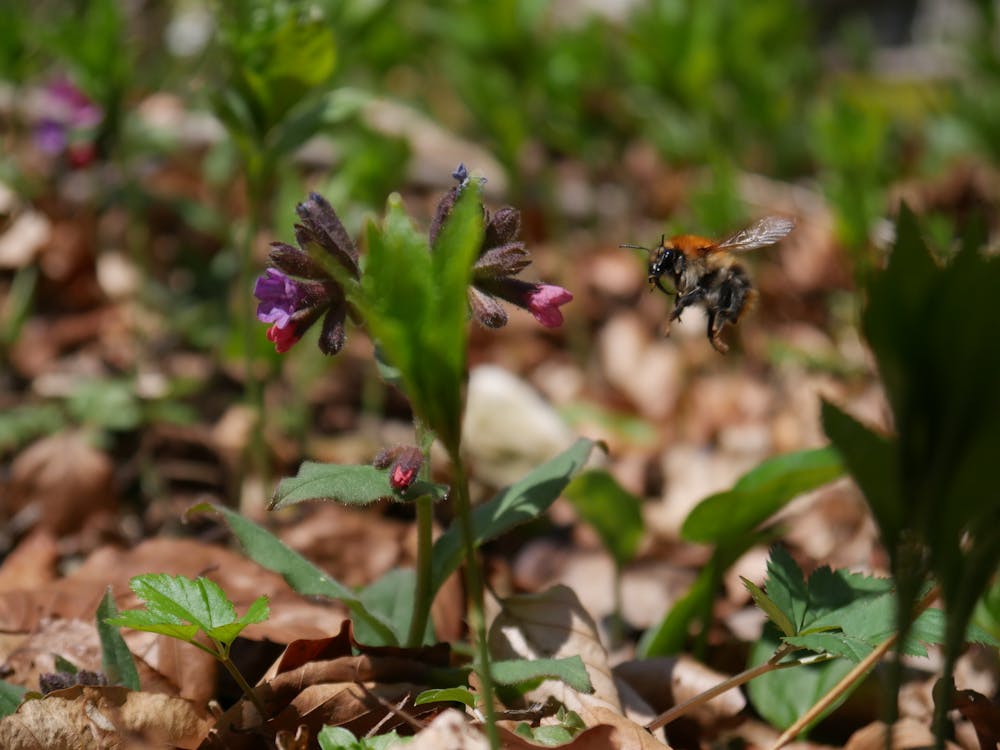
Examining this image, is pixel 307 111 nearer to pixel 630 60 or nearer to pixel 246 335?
pixel 246 335

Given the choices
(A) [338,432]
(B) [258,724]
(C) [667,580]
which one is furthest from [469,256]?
(A) [338,432]

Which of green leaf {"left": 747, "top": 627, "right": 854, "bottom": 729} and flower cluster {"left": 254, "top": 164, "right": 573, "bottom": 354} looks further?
green leaf {"left": 747, "top": 627, "right": 854, "bottom": 729}

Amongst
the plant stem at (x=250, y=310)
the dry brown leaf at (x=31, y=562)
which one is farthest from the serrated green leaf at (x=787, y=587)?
the dry brown leaf at (x=31, y=562)

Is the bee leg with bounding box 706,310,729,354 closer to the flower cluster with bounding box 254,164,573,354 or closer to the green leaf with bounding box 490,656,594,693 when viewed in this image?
the flower cluster with bounding box 254,164,573,354

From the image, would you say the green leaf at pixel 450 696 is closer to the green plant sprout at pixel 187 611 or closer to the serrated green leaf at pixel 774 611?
the green plant sprout at pixel 187 611

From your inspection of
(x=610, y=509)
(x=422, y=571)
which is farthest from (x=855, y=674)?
(x=610, y=509)

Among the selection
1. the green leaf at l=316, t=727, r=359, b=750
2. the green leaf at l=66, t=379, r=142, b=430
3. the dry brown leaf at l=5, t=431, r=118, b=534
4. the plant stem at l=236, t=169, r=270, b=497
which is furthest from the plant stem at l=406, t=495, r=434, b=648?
the green leaf at l=66, t=379, r=142, b=430
